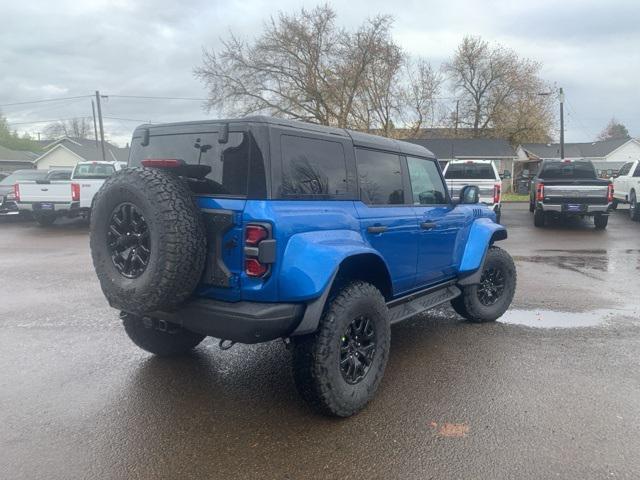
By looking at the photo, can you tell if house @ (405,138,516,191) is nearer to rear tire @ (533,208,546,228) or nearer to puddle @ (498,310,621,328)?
rear tire @ (533,208,546,228)

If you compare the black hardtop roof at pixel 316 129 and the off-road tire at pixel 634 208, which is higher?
the black hardtop roof at pixel 316 129

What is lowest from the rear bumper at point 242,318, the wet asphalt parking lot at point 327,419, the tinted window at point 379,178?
the wet asphalt parking lot at point 327,419

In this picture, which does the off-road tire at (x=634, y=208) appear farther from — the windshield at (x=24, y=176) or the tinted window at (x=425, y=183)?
the windshield at (x=24, y=176)

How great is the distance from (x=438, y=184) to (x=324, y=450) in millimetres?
3014

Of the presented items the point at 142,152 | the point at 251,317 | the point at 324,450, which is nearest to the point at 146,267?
the point at 251,317

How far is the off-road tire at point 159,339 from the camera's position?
4311 millimetres

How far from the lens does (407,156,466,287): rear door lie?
14.9 ft

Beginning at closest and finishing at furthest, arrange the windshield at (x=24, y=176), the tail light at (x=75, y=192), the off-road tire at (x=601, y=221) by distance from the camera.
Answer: the off-road tire at (x=601, y=221) → the tail light at (x=75, y=192) → the windshield at (x=24, y=176)

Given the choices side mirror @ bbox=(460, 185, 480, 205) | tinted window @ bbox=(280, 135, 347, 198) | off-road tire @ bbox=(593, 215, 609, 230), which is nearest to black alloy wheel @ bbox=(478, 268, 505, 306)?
side mirror @ bbox=(460, 185, 480, 205)

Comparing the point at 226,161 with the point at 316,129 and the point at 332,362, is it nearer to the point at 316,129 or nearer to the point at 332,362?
the point at 316,129

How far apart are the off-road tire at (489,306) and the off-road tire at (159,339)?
2816 millimetres

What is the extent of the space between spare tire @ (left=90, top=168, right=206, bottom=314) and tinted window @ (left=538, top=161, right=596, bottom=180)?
49.3 ft

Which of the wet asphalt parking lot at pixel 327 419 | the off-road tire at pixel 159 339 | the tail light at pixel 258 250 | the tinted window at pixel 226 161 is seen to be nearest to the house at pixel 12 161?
the wet asphalt parking lot at pixel 327 419

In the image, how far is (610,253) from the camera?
10398mm
